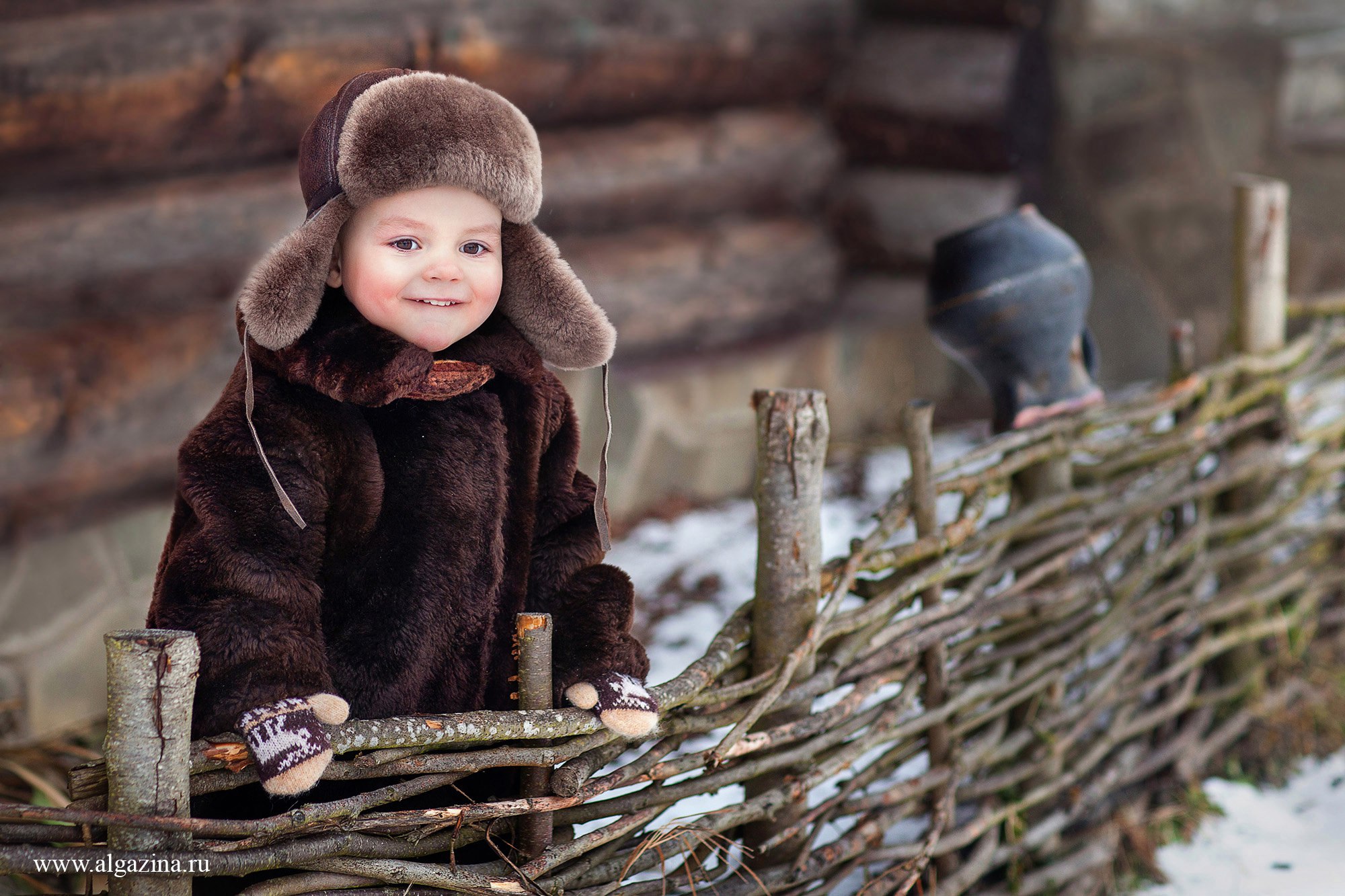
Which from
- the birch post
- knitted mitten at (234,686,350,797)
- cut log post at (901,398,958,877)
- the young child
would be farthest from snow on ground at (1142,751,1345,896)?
knitted mitten at (234,686,350,797)

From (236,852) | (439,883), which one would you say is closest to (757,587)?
(439,883)

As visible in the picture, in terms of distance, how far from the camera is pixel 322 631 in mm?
1354

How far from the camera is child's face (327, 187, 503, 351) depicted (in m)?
1.33

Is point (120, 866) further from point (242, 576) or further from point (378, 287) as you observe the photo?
point (378, 287)

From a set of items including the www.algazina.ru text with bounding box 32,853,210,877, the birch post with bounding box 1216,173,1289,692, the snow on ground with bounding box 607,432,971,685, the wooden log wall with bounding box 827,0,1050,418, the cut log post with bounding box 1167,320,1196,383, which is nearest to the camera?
the www.algazina.ru text with bounding box 32,853,210,877

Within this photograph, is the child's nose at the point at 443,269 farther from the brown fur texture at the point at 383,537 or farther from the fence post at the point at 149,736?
the fence post at the point at 149,736

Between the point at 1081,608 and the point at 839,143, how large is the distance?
223 centimetres

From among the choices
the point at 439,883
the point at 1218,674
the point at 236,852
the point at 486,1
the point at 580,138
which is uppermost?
Answer: the point at 486,1

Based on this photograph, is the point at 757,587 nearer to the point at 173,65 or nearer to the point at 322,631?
the point at 322,631

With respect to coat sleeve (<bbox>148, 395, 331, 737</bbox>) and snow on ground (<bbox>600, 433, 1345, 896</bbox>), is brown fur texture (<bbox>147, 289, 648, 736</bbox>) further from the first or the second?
snow on ground (<bbox>600, 433, 1345, 896</bbox>)

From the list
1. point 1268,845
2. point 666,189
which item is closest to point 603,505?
point 1268,845

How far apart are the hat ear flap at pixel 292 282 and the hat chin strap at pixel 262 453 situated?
0.08 ft

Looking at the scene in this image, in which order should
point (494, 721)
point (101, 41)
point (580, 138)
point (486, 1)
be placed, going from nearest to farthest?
1. point (494, 721)
2. point (101, 41)
3. point (486, 1)
4. point (580, 138)

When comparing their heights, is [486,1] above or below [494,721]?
above
